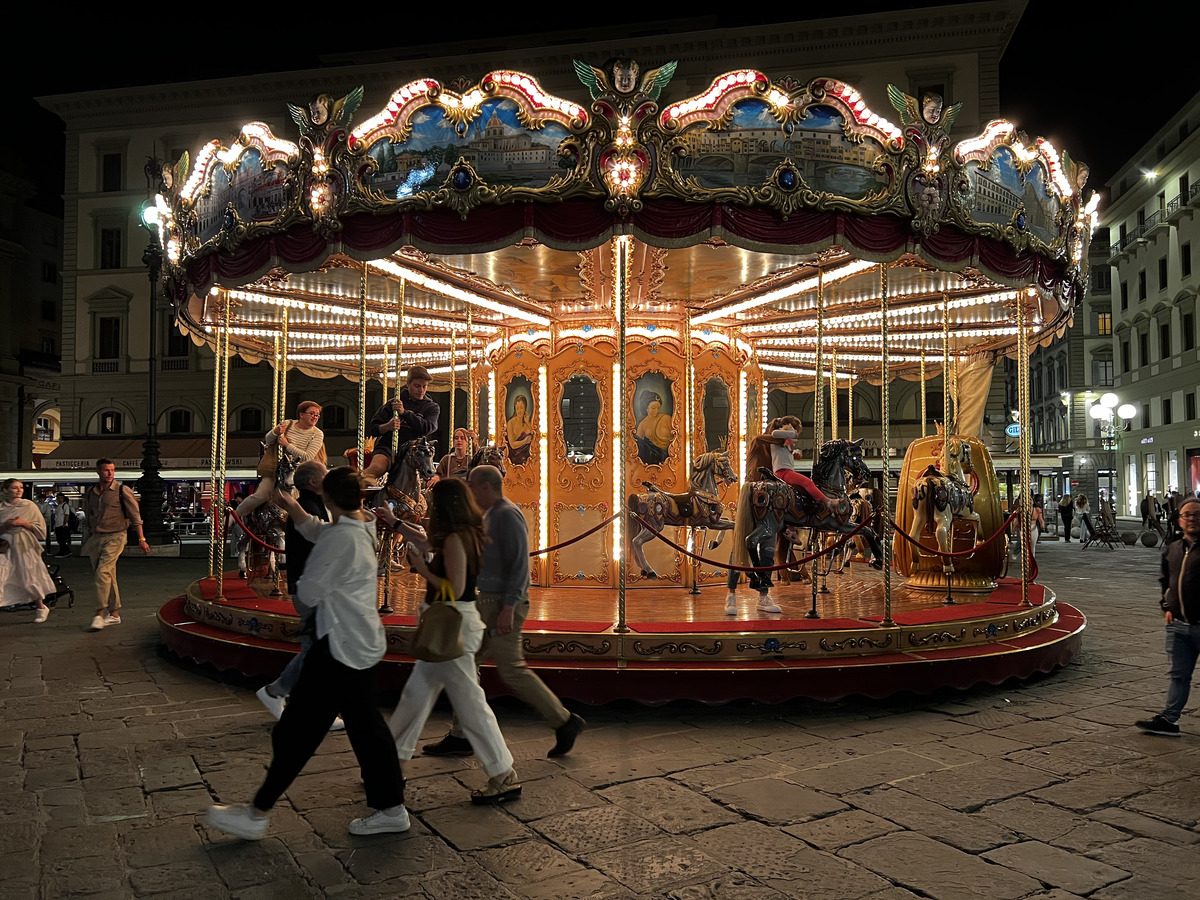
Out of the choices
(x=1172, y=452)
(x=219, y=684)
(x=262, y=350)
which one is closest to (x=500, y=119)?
(x=219, y=684)

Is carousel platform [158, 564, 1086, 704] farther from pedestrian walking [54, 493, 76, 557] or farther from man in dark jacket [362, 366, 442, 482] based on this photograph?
pedestrian walking [54, 493, 76, 557]

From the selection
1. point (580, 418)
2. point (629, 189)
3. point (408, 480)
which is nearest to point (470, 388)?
point (580, 418)

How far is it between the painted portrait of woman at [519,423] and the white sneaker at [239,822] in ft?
25.5

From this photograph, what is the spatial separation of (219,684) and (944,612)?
6539 millimetres

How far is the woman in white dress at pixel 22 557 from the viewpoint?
462 inches

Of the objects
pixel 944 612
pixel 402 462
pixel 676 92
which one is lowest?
pixel 944 612

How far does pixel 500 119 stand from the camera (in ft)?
24.3

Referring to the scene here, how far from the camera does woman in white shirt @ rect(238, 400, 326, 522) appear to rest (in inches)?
388

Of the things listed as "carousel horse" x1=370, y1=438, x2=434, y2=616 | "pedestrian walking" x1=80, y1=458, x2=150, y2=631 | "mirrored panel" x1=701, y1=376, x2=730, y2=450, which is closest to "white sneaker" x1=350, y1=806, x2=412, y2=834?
"carousel horse" x1=370, y1=438, x2=434, y2=616

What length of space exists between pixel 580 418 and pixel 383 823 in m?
7.76

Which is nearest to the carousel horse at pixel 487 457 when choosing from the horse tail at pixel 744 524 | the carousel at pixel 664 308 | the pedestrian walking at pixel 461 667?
the carousel at pixel 664 308

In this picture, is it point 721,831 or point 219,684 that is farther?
point 219,684

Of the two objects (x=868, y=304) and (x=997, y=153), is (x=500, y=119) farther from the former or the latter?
(x=868, y=304)

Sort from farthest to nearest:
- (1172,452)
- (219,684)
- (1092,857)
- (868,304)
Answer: (1172,452)
(868,304)
(219,684)
(1092,857)
